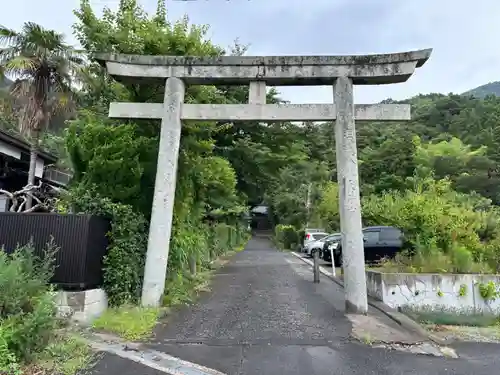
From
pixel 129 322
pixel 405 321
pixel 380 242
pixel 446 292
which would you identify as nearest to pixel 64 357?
pixel 129 322

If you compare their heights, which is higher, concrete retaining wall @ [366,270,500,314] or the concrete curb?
concrete retaining wall @ [366,270,500,314]

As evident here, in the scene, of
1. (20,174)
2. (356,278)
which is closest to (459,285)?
(356,278)

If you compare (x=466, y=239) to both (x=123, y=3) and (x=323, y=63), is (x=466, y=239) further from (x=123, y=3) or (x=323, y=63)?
(x=123, y=3)

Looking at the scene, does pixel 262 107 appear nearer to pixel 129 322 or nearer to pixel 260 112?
Answer: pixel 260 112

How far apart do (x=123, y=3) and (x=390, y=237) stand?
1135 cm

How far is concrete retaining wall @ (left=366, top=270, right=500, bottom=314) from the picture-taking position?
9.10m

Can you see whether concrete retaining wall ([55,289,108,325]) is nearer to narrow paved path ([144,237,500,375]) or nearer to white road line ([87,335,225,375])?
white road line ([87,335,225,375])

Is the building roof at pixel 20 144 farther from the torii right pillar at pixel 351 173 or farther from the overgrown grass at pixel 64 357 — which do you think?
the torii right pillar at pixel 351 173

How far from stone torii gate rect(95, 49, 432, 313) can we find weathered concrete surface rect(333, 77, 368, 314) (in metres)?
0.02

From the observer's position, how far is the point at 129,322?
21.7 feet

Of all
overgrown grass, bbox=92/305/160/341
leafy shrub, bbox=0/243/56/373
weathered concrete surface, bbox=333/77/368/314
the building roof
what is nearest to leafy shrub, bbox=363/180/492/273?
weathered concrete surface, bbox=333/77/368/314

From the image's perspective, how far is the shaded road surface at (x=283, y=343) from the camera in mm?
5035

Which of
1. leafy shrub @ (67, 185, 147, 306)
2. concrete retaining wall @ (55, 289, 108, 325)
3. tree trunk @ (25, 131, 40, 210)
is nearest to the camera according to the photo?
concrete retaining wall @ (55, 289, 108, 325)

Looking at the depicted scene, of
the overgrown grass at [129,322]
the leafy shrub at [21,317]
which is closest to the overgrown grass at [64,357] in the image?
the leafy shrub at [21,317]
